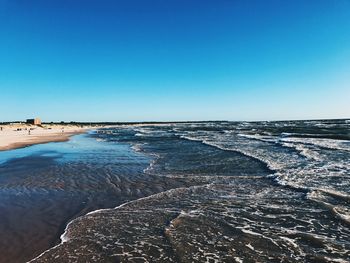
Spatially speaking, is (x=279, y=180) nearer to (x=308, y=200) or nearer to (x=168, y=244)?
(x=308, y=200)

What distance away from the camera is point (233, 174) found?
15.3 metres

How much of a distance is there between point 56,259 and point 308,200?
8.12 meters

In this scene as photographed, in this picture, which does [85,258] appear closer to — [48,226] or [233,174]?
[48,226]

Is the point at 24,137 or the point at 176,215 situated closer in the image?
the point at 176,215

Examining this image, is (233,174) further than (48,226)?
Yes

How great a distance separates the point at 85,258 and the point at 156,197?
Answer: 4.96 meters

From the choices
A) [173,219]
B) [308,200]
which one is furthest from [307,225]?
[173,219]

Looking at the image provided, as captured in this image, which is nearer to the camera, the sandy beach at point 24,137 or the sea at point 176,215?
the sea at point 176,215

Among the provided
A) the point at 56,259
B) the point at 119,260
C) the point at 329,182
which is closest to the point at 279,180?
the point at 329,182

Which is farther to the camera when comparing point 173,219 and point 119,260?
point 173,219

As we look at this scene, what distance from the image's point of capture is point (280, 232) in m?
7.59

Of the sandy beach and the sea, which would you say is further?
the sandy beach

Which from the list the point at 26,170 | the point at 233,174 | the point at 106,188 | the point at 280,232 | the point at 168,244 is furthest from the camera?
the point at 26,170

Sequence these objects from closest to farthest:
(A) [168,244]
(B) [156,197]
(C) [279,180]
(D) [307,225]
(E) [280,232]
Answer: (A) [168,244]
(E) [280,232]
(D) [307,225]
(B) [156,197]
(C) [279,180]
